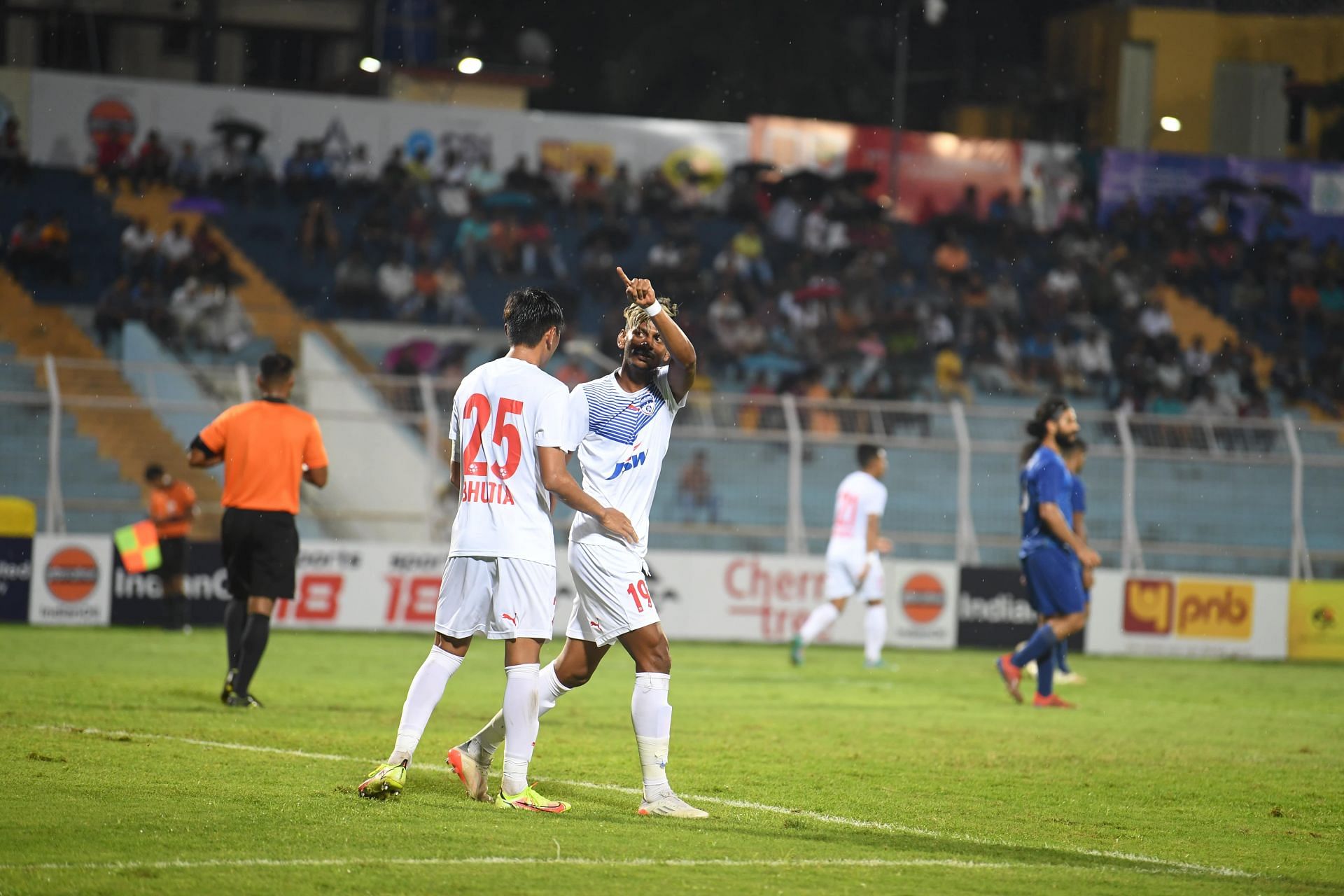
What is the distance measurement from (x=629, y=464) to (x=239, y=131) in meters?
25.0

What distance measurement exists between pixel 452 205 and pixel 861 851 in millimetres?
25770

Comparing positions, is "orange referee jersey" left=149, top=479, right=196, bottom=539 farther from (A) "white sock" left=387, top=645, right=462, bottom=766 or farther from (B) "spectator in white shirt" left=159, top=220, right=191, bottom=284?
(A) "white sock" left=387, top=645, right=462, bottom=766

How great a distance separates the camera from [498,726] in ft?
24.4

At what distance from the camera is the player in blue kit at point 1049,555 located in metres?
13.4

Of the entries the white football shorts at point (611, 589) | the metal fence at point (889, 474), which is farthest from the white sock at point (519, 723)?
the metal fence at point (889, 474)

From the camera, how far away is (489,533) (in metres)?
7.16

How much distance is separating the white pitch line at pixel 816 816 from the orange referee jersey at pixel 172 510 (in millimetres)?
10147

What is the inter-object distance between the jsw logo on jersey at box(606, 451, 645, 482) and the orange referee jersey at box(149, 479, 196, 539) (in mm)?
13143

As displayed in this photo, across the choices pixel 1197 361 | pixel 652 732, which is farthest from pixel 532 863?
pixel 1197 361

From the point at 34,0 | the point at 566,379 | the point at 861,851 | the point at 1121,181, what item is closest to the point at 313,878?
the point at 861,851

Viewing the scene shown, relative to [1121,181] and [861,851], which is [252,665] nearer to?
[861,851]

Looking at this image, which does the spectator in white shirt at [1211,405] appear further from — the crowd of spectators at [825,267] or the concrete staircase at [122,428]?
the concrete staircase at [122,428]

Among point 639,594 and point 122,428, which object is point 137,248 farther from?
point 639,594

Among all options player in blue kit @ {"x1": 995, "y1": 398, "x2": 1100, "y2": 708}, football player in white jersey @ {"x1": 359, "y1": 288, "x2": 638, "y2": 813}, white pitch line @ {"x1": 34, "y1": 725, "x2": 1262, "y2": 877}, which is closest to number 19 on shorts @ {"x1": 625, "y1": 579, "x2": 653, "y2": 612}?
football player in white jersey @ {"x1": 359, "y1": 288, "x2": 638, "y2": 813}
